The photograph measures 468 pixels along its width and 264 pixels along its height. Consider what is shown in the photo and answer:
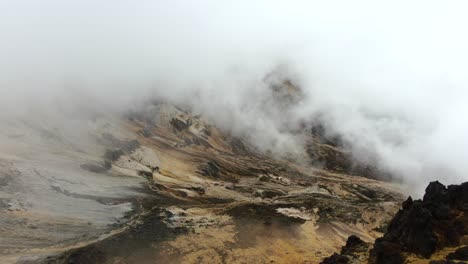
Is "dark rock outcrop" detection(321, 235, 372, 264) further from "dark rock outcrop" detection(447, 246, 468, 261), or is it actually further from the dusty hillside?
"dark rock outcrop" detection(447, 246, 468, 261)

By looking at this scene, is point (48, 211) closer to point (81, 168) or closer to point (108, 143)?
point (81, 168)

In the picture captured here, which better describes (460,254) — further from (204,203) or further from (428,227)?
(204,203)

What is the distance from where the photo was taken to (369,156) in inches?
2862

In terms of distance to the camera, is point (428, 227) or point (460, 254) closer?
point (460, 254)

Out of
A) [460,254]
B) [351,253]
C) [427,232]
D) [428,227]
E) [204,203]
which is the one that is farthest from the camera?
[204,203]

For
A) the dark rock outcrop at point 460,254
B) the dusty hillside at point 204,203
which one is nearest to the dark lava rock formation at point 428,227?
the dark rock outcrop at point 460,254

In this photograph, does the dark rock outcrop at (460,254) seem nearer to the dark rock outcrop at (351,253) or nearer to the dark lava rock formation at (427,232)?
the dark lava rock formation at (427,232)

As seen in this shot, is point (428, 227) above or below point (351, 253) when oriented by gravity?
above

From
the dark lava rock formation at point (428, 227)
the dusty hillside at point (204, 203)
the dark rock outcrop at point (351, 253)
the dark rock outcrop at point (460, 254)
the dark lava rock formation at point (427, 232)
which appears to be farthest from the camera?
the dusty hillside at point (204, 203)

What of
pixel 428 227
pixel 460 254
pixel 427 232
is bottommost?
pixel 460 254

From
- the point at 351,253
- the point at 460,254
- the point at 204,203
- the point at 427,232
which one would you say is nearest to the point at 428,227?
the point at 427,232

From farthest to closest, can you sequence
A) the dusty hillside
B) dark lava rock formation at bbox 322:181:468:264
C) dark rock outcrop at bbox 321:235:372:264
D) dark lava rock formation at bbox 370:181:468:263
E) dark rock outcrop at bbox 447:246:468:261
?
the dusty hillside
dark rock outcrop at bbox 321:235:372:264
dark lava rock formation at bbox 370:181:468:263
dark lava rock formation at bbox 322:181:468:264
dark rock outcrop at bbox 447:246:468:261

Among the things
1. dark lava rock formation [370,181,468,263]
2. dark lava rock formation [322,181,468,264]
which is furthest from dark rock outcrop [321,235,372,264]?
dark lava rock formation [370,181,468,263]

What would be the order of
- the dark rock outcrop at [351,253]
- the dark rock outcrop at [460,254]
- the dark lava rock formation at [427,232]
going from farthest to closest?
1. the dark rock outcrop at [351,253]
2. the dark lava rock formation at [427,232]
3. the dark rock outcrop at [460,254]
